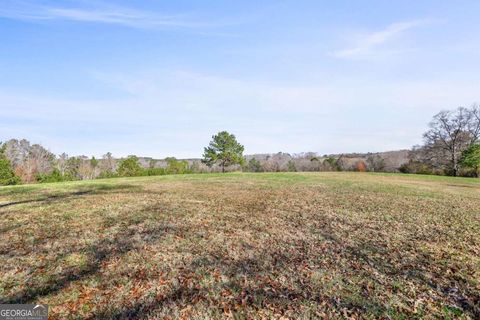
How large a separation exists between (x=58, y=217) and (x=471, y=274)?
10367mm

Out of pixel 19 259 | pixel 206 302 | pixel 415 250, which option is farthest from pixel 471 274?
pixel 19 259

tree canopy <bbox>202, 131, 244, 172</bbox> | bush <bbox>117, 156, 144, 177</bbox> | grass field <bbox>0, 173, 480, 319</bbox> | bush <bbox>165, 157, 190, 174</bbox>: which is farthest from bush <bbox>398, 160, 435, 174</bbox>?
bush <bbox>117, 156, 144, 177</bbox>

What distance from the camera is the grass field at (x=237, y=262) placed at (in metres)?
3.68

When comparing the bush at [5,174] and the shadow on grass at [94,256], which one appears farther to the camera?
the bush at [5,174]

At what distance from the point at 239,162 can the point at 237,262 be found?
127 ft

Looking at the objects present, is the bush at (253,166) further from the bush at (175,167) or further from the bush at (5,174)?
the bush at (5,174)

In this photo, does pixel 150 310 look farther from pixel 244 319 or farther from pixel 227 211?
pixel 227 211

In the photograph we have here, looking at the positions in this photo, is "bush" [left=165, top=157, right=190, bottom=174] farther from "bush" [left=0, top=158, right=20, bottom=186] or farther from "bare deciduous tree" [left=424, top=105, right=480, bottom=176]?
"bare deciduous tree" [left=424, top=105, right=480, bottom=176]

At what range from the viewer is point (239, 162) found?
43.7 metres

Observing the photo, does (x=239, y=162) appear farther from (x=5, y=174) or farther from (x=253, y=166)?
(x=5, y=174)

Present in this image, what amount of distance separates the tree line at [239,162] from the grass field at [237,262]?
77.6 feet

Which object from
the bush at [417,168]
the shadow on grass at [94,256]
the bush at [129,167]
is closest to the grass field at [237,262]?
the shadow on grass at [94,256]

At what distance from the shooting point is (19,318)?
138 inches

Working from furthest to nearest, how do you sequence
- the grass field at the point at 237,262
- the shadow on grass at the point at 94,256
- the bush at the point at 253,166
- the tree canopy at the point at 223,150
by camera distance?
1. the bush at the point at 253,166
2. the tree canopy at the point at 223,150
3. the shadow on grass at the point at 94,256
4. the grass field at the point at 237,262
